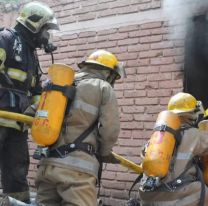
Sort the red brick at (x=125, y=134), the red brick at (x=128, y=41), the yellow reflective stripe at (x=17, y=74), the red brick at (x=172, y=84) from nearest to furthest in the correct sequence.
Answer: the yellow reflective stripe at (x=17, y=74) < the red brick at (x=172, y=84) < the red brick at (x=125, y=134) < the red brick at (x=128, y=41)

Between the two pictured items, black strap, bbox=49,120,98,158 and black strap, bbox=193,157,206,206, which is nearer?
black strap, bbox=49,120,98,158

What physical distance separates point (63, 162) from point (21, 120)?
57 cm

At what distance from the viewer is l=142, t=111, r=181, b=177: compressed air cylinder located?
3738 millimetres

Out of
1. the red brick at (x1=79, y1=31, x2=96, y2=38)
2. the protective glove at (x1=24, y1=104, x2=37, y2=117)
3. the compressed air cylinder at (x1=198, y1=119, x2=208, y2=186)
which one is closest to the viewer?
the protective glove at (x1=24, y1=104, x2=37, y2=117)

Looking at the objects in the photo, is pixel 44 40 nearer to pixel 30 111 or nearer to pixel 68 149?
pixel 30 111

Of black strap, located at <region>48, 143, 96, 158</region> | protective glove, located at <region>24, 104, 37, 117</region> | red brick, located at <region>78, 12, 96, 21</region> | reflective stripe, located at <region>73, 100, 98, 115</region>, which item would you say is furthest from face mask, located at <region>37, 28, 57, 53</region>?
red brick, located at <region>78, 12, 96, 21</region>

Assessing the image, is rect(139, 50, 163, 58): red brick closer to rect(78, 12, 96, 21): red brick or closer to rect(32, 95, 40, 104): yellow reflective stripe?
rect(78, 12, 96, 21): red brick

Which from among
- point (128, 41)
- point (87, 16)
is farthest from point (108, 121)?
point (87, 16)

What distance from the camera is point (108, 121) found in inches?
140

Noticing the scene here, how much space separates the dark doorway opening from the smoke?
79 mm

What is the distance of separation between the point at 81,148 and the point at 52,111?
39cm

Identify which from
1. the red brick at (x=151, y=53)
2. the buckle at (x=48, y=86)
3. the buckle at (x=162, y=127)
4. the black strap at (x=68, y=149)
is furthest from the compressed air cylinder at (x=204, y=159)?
the buckle at (x=48, y=86)

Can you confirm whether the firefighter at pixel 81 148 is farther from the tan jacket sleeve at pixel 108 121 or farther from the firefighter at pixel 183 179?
the firefighter at pixel 183 179

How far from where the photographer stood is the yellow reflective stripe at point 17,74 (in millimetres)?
3984
